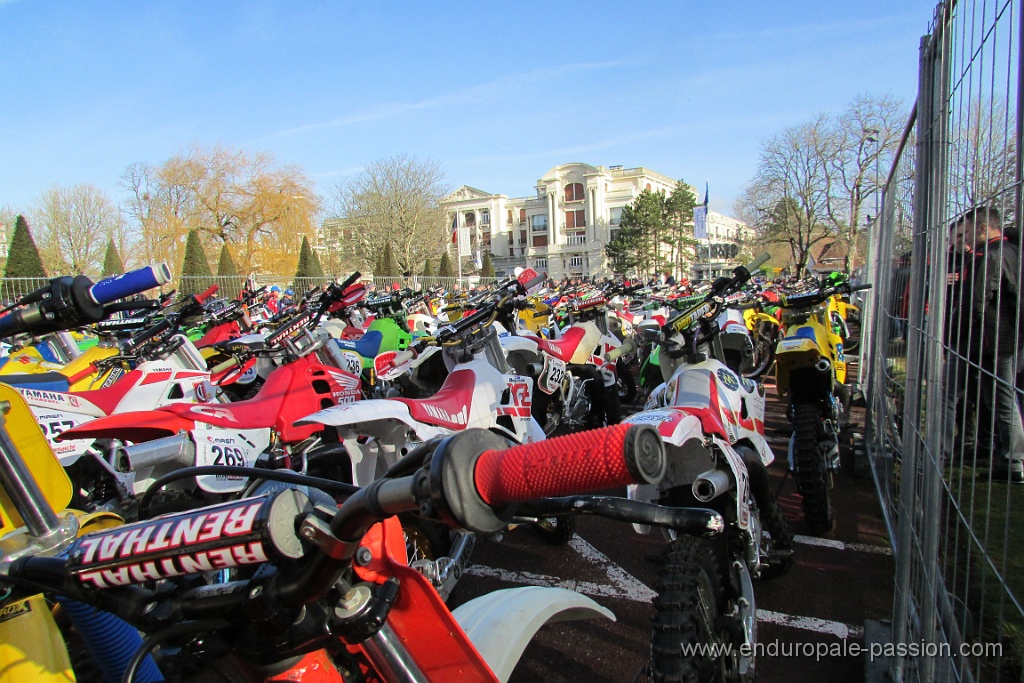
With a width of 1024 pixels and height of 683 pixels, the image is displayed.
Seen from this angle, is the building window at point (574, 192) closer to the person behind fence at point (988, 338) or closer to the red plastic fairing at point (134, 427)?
the red plastic fairing at point (134, 427)

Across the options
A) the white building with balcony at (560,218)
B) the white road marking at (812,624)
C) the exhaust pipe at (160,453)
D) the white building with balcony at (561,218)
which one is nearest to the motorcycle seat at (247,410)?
the exhaust pipe at (160,453)

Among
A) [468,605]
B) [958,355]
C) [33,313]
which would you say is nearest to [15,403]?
[33,313]

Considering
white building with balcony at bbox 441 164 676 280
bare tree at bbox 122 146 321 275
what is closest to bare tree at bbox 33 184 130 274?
bare tree at bbox 122 146 321 275

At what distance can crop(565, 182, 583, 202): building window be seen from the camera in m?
72.0

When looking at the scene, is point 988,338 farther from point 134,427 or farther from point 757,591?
point 134,427

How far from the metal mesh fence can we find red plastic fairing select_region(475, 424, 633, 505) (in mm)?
764

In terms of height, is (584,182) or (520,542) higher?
(584,182)

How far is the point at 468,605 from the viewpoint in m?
1.56

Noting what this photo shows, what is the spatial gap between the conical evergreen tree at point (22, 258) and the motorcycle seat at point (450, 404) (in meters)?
18.7

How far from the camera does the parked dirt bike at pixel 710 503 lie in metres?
1.80

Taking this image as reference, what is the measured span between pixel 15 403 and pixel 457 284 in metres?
24.1

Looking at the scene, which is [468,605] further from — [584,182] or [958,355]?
[584,182]

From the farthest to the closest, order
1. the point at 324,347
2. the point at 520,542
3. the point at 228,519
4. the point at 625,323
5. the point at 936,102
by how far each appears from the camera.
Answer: the point at 625,323 < the point at 324,347 < the point at 520,542 < the point at 936,102 < the point at 228,519

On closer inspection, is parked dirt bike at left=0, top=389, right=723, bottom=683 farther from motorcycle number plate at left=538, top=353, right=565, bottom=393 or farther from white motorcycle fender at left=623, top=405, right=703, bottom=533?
motorcycle number plate at left=538, top=353, right=565, bottom=393
